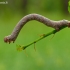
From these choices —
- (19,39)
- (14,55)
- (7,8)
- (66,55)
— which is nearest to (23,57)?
(14,55)

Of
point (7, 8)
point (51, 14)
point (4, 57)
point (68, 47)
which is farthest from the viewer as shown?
point (7, 8)

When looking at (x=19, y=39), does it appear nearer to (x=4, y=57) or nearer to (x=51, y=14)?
(x=4, y=57)

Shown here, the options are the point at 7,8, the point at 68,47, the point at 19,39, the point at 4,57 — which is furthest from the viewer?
the point at 7,8

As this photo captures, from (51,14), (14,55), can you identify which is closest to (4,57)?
(14,55)

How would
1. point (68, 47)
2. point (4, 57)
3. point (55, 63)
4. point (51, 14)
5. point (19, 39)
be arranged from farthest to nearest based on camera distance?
point (51, 14)
point (19, 39)
point (68, 47)
point (4, 57)
point (55, 63)

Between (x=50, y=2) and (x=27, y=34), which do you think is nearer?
(x=27, y=34)

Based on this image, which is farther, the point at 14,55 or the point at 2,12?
the point at 2,12

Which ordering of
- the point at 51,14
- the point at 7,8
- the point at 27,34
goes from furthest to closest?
the point at 7,8 < the point at 51,14 < the point at 27,34

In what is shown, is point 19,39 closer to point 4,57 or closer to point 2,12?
point 4,57
